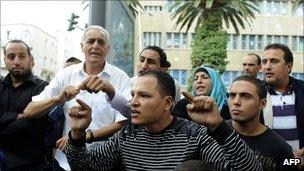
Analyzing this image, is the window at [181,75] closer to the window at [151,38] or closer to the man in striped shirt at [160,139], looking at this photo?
the window at [151,38]

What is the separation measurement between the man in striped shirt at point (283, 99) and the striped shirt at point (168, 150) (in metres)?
1.49

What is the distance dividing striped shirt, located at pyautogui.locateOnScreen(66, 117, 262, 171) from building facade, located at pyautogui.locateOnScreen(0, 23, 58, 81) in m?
71.5

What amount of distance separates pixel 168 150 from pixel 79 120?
1.90 feet

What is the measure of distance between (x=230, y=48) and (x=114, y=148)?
40.9 m

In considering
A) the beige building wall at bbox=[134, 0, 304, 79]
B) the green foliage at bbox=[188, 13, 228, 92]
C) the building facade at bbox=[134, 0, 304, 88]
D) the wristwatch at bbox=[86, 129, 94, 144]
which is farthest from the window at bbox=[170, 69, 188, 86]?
the wristwatch at bbox=[86, 129, 94, 144]

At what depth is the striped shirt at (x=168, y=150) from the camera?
260 cm

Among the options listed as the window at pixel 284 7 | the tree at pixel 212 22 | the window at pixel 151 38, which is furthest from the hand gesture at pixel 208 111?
the window at pixel 284 7

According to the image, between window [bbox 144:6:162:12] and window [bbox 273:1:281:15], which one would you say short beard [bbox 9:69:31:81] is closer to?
window [bbox 144:6:162:12]

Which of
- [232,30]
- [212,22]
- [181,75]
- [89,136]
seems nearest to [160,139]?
[89,136]

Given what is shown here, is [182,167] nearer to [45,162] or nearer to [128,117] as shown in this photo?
[128,117]

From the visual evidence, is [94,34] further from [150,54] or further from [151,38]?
[151,38]

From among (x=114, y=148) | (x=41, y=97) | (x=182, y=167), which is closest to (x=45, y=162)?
(x=41, y=97)

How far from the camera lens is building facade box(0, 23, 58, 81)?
7681 cm

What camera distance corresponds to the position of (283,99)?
4.32 metres
